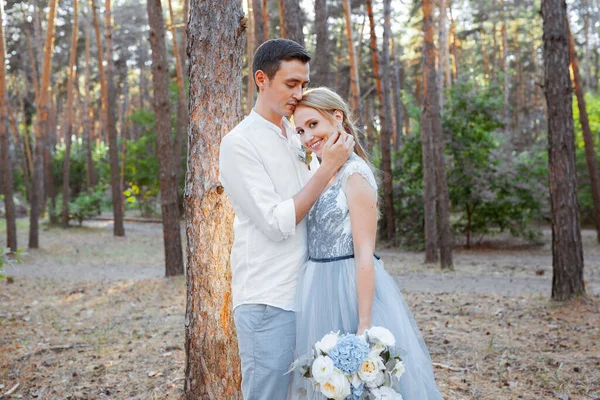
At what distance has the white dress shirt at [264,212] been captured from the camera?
2.53 m

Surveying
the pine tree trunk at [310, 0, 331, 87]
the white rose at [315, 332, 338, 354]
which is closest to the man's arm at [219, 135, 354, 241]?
the white rose at [315, 332, 338, 354]

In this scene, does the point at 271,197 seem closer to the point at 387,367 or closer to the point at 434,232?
the point at 387,367

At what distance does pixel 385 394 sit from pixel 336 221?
72 centimetres

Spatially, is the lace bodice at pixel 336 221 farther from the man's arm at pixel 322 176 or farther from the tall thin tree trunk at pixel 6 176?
the tall thin tree trunk at pixel 6 176

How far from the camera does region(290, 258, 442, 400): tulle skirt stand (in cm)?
256

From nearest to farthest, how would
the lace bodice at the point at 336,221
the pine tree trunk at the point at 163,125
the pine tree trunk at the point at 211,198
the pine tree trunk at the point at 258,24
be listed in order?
the lace bodice at the point at 336,221 < the pine tree trunk at the point at 211,198 < the pine tree trunk at the point at 163,125 < the pine tree trunk at the point at 258,24

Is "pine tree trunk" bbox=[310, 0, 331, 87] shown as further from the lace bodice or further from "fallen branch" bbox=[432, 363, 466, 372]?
the lace bodice

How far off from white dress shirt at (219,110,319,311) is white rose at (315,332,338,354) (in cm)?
24

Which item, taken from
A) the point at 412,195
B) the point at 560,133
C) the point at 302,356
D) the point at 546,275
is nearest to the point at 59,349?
the point at 302,356

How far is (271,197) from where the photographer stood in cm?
256

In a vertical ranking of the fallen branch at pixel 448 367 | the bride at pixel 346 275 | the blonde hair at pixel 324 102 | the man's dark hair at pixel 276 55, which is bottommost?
the fallen branch at pixel 448 367

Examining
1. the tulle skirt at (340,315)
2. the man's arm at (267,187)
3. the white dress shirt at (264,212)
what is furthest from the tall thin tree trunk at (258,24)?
the tulle skirt at (340,315)

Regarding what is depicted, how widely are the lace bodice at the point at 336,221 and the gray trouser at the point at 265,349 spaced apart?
322 millimetres

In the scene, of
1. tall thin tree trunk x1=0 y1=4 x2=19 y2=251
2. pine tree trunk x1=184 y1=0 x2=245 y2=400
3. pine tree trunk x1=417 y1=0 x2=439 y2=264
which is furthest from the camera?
pine tree trunk x1=417 y1=0 x2=439 y2=264
